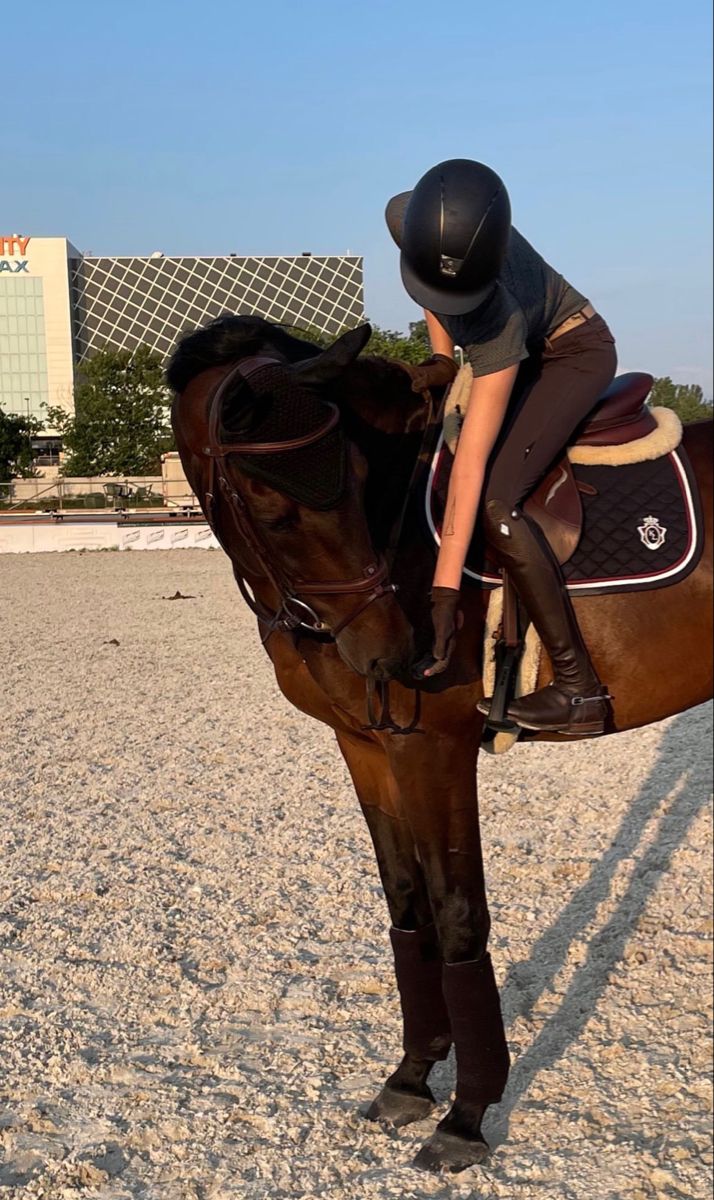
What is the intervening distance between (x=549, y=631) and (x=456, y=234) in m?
1.14

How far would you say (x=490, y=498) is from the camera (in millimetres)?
2914

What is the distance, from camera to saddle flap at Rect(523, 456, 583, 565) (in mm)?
2990

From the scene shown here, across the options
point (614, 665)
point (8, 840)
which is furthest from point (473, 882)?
point (8, 840)

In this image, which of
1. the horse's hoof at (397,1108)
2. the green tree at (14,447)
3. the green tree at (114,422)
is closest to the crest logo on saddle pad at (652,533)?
the horse's hoof at (397,1108)

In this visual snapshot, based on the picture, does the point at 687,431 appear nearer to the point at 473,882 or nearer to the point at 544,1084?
the point at 473,882

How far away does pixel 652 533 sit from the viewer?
3.11 metres

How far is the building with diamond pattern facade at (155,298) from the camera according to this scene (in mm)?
43688

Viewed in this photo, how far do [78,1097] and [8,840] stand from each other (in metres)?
2.77

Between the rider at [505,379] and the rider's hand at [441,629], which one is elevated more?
the rider at [505,379]

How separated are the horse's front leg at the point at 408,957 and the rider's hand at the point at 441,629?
2.25ft

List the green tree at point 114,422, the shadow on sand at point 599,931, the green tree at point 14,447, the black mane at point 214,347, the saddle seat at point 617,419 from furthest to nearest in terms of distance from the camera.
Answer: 1. the green tree at point 114,422
2. the green tree at point 14,447
3. the shadow on sand at point 599,931
4. the saddle seat at point 617,419
5. the black mane at point 214,347

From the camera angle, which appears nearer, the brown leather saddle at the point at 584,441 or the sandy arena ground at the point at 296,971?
the brown leather saddle at the point at 584,441

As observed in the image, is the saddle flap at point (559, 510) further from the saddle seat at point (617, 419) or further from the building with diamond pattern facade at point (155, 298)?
the building with diamond pattern facade at point (155, 298)

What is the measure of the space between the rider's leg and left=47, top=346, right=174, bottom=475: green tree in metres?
35.2
